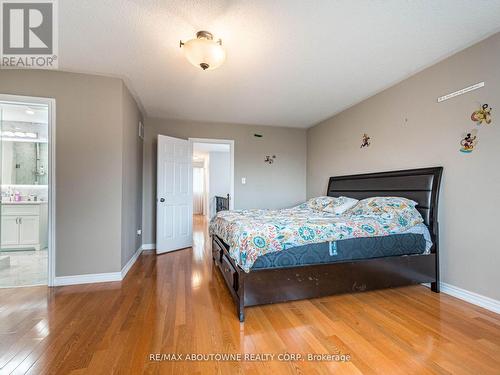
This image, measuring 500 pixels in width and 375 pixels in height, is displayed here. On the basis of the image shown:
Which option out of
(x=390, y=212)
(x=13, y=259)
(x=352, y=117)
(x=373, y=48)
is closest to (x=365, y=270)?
(x=390, y=212)

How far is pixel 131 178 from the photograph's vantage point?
3.28m

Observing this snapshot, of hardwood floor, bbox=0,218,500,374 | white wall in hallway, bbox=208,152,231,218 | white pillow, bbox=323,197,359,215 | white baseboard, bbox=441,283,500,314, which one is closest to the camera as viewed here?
hardwood floor, bbox=0,218,500,374

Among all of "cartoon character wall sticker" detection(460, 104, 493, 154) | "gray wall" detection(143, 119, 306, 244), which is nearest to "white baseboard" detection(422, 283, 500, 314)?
"cartoon character wall sticker" detection(460, 104, 493, 154)

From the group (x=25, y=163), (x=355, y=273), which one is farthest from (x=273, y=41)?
(x=25, y=163)

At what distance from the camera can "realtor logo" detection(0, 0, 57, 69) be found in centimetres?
175

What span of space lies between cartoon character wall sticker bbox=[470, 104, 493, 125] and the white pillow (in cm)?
144

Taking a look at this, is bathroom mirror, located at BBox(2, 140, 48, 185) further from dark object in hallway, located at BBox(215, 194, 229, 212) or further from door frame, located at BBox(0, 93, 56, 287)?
dark object in hallway, located at BBox(215, 194, 229, 212)

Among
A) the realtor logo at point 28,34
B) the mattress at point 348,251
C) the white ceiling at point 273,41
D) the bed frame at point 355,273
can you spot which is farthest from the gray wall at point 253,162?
the mattress at point 348,251

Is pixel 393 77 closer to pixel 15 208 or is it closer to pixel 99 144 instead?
pixel 99 144

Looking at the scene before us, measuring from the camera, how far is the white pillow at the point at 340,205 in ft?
9.88

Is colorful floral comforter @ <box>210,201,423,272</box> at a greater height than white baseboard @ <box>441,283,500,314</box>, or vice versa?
colorful floral comforter @ <box>210,201,423,272</box>

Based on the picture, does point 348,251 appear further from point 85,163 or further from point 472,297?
point 85,163

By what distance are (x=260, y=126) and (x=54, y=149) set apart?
11.2 ft

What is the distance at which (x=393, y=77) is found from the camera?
2777 mm
